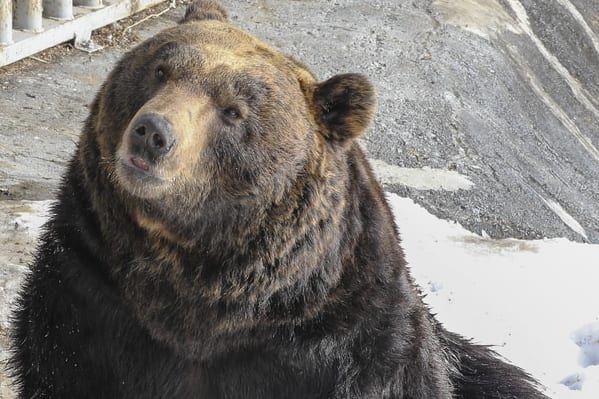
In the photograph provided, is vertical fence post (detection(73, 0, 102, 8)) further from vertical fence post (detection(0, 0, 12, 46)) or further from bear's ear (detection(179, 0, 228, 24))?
bear's ear (detection(179, 0, 228, 24))

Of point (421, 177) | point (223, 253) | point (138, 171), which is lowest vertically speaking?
point (421, 177)

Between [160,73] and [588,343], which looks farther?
[588,343]

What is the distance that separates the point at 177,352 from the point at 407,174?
4871 mm

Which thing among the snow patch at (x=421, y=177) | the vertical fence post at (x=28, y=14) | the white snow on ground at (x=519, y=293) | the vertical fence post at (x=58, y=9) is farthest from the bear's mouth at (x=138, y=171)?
the vertical fence post at (x=58, y=9)

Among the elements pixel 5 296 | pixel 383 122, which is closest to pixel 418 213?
pixel 383 122

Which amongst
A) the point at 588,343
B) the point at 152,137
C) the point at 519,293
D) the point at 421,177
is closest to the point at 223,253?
Result: the point at 152,137

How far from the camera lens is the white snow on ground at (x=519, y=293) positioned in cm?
640

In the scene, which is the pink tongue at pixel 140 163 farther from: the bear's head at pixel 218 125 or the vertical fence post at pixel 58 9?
the vertical fence post at pixel 58 9

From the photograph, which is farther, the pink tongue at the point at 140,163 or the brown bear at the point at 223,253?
the brown bear at the point at 223,253

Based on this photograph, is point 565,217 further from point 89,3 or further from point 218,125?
point 218,125

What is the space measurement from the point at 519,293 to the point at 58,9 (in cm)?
459

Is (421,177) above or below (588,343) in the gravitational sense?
below

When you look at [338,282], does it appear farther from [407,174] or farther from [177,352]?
[407,174]

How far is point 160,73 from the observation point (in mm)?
3670
